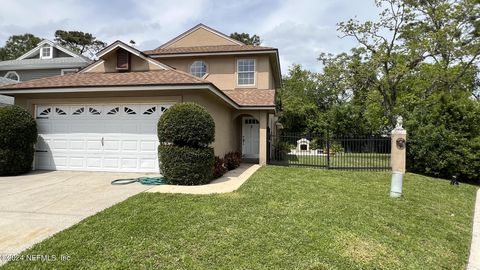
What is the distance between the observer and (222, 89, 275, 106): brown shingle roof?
14.1m

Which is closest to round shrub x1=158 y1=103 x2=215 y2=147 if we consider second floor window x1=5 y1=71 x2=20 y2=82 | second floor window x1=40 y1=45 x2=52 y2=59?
second floor window x1=40 y1=45 x2=52 y2=59

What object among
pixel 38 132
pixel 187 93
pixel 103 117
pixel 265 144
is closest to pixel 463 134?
pixel 265 144

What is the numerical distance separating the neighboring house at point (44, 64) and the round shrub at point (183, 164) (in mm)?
17812

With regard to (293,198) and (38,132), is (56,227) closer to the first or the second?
(293,198)

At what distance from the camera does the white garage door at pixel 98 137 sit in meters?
10.6

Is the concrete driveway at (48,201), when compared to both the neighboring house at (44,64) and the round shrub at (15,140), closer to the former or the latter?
the round shrub at (15,140)

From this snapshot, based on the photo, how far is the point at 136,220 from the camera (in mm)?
5199

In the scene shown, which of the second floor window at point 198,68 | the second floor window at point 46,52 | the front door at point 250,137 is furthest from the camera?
the second floor window at point 46,52

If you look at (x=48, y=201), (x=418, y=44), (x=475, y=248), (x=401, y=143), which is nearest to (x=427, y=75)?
(x=418, y=44)

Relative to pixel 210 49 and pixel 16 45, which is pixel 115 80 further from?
pixel 16 45

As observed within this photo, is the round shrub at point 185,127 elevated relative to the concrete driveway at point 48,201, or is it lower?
elevated

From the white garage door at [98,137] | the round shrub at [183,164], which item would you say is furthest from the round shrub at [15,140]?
the round shrub at [183,164]

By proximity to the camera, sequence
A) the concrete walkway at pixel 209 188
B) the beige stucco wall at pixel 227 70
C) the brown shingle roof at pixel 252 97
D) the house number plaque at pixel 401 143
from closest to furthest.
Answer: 1. the concrete walkway at pixel 209 188
2. the house number plaque at pixel 401 143
3. the brown shingle roof at pixel 252 97
4. the beige stucco wall at pixel 227 70

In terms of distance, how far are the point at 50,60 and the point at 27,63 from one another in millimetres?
1746
